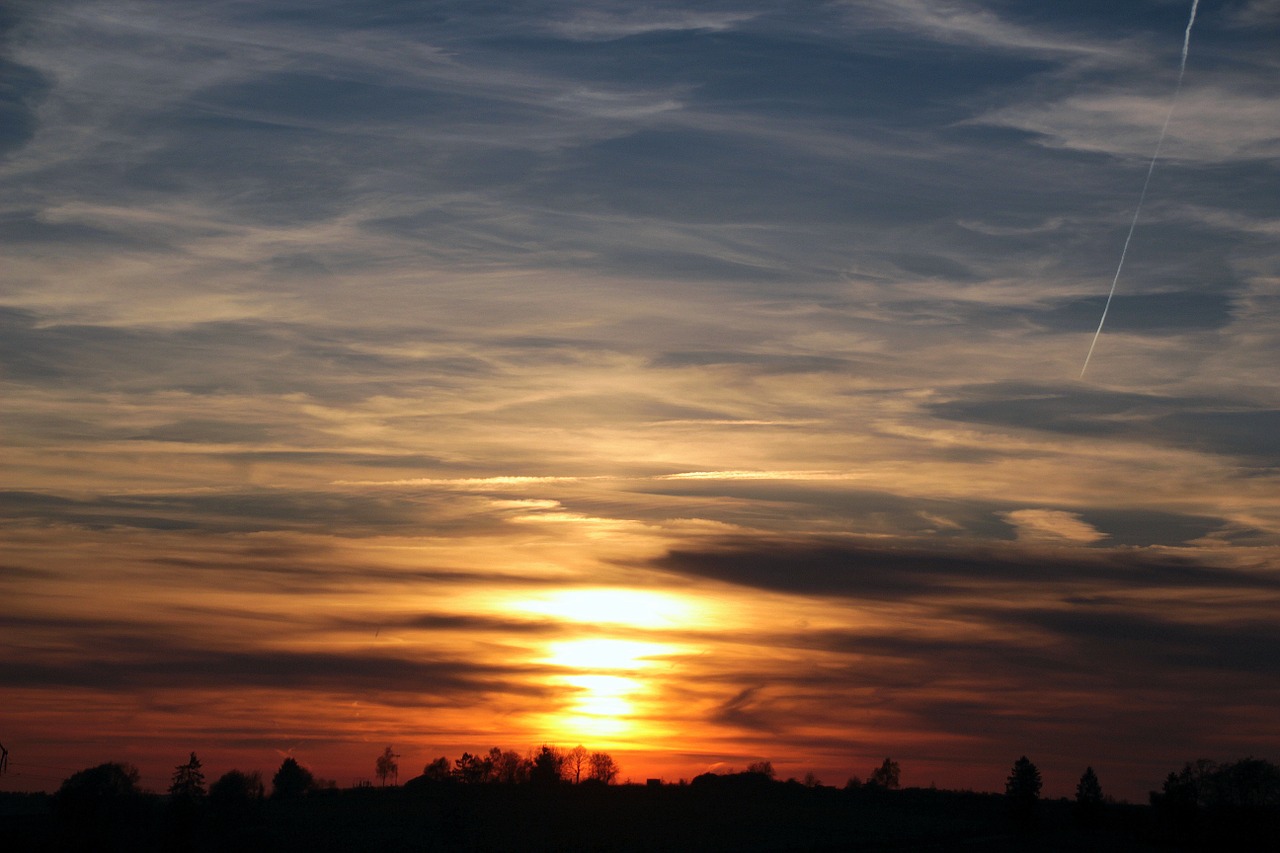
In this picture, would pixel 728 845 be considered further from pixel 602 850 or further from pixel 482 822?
pixel 482 822

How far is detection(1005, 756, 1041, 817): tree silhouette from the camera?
190 meters

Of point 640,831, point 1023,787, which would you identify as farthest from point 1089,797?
point 640,831

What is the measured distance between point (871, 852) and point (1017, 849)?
19953mm

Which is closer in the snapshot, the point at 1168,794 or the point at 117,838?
the point at 117,838

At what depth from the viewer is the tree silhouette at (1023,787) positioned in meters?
190

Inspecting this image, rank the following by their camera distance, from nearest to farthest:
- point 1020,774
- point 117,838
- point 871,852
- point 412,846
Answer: point 871,852
point 412,846
point 117,838
point 1020,774

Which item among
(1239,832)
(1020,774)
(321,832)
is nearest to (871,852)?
(1020,774)

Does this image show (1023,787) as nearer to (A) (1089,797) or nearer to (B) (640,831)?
(A) (1089,797)

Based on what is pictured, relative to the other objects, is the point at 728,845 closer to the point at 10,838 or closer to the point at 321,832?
the point at 321,832

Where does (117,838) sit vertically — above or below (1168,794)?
below

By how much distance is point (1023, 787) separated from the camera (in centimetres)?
19475

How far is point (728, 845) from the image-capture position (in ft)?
546

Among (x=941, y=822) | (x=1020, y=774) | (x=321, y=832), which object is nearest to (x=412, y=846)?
(x=321, y=832)

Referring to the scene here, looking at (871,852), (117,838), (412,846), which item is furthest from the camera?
(117,838)
